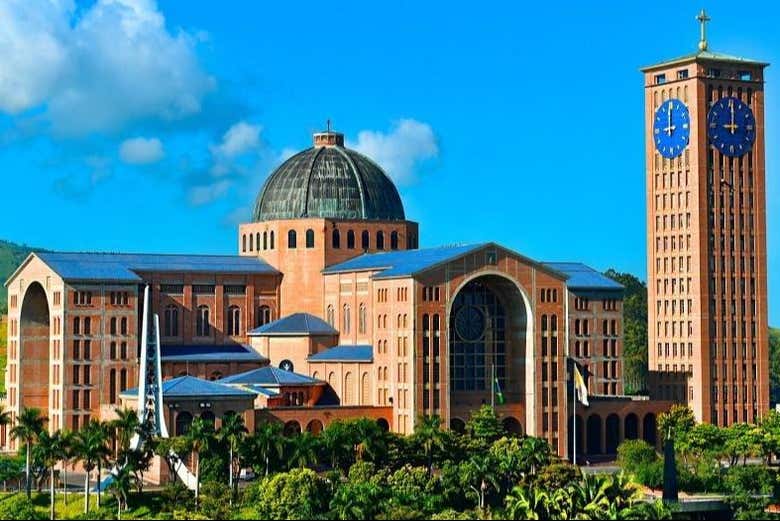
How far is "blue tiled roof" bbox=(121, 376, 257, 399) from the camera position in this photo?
336 feet

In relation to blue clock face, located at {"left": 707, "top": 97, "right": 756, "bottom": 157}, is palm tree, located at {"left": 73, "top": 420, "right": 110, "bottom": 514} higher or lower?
lower

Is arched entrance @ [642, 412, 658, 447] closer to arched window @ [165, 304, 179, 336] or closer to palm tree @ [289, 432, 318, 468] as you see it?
palm tree @ [289, 432, 318, 468]

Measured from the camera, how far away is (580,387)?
4498 inches

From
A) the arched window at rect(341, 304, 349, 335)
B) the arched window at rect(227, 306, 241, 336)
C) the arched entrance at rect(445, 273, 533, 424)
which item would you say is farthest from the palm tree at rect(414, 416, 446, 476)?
the arched window at rect(227, 306, 241, 336)

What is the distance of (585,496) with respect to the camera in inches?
3526

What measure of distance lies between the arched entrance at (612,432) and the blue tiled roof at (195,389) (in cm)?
2571

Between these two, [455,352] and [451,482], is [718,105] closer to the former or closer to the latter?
[455,352]

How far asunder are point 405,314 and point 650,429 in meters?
20.1

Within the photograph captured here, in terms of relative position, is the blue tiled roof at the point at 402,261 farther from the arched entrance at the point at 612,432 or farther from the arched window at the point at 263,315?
the arched entrance at the point at 612,432

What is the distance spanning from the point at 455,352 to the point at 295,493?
2536 centimetres

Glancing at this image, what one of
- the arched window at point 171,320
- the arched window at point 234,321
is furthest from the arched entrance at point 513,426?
the arched window at point 171,320

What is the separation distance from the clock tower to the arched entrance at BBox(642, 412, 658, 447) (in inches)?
187

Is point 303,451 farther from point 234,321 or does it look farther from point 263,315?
point 263,315

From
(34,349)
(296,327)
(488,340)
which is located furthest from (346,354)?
(34,349)
